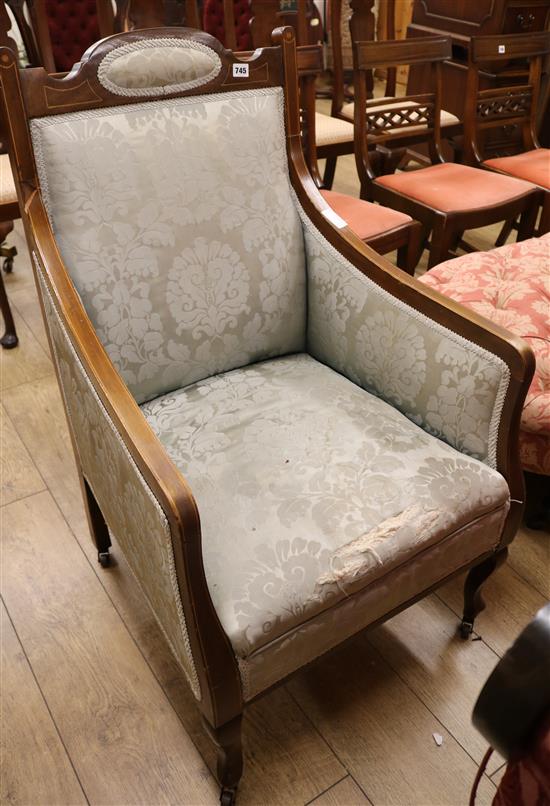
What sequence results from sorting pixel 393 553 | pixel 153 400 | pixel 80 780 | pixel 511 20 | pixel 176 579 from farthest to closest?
pixel 511 20 < pixel 153 400 < pixel 80 780 < pixel 393 553 < pixel 176 579

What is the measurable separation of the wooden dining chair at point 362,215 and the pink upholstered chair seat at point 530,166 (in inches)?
23.4

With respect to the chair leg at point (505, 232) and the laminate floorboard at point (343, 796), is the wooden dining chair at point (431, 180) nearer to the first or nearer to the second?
the chair leg at point (505, 232)

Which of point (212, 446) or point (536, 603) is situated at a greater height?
point (212, 446)

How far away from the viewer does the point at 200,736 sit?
1.09 m

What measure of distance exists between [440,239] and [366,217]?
277mm

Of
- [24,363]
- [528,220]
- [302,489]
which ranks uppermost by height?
[302,489]

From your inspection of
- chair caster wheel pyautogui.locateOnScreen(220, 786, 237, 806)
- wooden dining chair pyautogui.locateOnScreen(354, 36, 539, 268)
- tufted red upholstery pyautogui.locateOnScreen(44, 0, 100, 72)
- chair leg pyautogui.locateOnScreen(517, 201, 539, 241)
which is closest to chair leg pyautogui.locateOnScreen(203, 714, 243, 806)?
chair caster wheel pyautogui.locateOnScreen(220, 786, 237, 806)

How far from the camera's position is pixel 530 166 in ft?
7.66

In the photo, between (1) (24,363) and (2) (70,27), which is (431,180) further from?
(2) (70,27)

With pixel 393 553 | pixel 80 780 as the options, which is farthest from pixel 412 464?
pixel 80 780

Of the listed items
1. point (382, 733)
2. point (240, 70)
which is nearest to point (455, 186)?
point (240, 70)

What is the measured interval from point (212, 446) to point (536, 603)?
0.77 metres

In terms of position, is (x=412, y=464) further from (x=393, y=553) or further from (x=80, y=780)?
(x=80, y=780)

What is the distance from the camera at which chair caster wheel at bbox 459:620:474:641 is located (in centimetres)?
123
